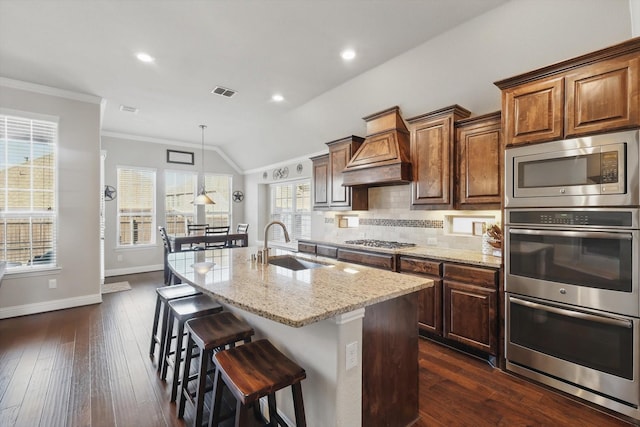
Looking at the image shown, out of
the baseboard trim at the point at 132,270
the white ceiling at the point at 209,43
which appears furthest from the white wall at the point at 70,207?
the baseboard trim at the point at 132,270

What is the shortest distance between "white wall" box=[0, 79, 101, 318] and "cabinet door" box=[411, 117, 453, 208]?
4.63 m

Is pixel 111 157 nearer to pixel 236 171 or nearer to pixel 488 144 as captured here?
pixel 236 171

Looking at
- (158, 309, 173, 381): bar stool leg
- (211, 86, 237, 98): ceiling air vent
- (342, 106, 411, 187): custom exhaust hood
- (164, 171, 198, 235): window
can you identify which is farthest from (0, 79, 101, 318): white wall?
(342, 106, 411, 187): custom exhaust hood

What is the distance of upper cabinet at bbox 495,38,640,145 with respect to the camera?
6.16 feet

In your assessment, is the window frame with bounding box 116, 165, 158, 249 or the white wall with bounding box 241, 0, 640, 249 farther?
the window frame with bounding box 116, 165, 158, 249

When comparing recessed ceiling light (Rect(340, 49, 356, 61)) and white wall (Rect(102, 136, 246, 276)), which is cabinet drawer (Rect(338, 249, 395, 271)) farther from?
white wall (Rect(102, 136, 246, 276))

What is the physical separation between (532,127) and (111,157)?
7.35 meters

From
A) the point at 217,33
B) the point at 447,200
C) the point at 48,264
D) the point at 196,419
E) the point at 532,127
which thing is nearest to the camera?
the point at 196,419

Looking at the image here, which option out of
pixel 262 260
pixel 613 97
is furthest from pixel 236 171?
pixel 613 97

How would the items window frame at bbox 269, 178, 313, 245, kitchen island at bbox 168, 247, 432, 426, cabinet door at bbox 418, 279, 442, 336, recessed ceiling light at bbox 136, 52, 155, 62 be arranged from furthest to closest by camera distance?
window frame at bbox 269, 178, 313, 245, recessed ceiling light at bbox 136, 52, 155, 62, cabinet door at bbox 418, 279, 442, 336, kitchen island at bbox 168, 247, 432, 426

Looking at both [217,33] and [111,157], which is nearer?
[217,33]

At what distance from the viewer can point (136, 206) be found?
6.49 m

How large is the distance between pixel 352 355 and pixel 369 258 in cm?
220

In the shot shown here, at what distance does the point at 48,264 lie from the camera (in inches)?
160
